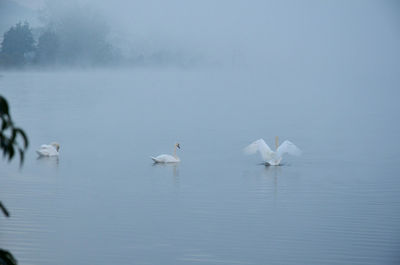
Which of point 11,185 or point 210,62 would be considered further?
point 210,62

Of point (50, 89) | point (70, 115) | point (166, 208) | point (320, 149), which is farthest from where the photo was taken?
point (50, 89)

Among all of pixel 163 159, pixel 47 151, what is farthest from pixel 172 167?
pixel 47 151

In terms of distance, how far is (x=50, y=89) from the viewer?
42906mm

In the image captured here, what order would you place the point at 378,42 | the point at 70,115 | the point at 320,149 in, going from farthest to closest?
the point at 378,42, the point at 70,115, the point at 320,149

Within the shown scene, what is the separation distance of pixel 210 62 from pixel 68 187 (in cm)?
11359

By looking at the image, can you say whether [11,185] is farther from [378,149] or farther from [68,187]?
[378,149]

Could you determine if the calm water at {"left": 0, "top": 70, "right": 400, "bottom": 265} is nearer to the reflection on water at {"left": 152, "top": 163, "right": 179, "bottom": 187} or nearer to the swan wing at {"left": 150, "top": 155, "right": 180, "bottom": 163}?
the reflection on water at {"left": 152, "top": 163, "right": 179, "bottom": 187}

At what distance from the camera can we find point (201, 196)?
11961 mm

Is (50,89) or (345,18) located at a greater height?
(345,18)

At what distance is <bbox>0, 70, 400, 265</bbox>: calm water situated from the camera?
881 cm

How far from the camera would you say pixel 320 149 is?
18312 millimetres

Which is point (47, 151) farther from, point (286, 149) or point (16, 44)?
point (16, 44)

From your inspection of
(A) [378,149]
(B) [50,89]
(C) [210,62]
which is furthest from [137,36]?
(A) [378,149]

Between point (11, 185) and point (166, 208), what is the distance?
2823 millimetres
